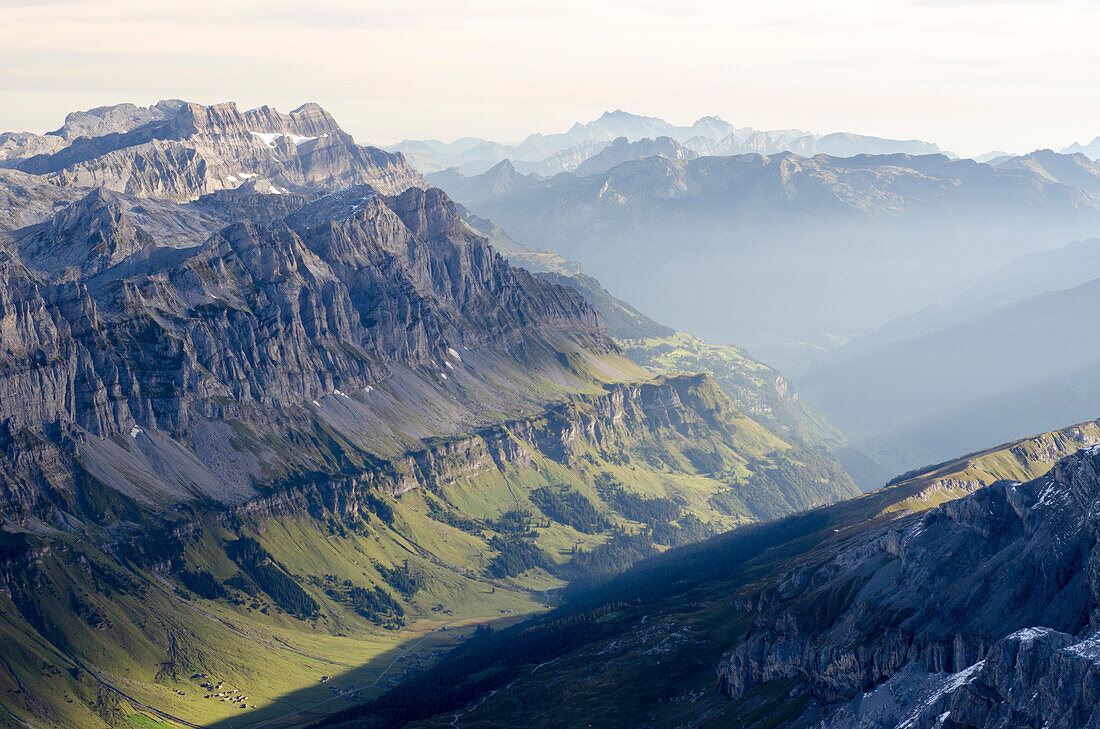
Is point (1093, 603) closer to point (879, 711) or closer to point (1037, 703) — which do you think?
point (1037, 703)

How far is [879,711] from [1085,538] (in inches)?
1674

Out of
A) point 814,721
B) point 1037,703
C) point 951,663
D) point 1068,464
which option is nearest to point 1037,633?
point 1037,703

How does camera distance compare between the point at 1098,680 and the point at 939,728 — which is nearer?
the point at 1098,680

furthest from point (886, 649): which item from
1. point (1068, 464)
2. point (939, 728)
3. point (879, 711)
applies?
point (1068, 464)

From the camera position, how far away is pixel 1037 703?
152 meters

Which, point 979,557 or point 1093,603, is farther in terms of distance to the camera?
point 979,557

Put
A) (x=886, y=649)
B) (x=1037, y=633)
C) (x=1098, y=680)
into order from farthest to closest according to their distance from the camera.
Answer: (x=886, y=649)
(x=1037, y=633)
(x=1098, y=680)

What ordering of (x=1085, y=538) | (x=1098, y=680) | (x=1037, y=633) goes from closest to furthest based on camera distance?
1. (x=1098, y=680)
2. (x=1037, y=633)
3. (x=1085, y=538)

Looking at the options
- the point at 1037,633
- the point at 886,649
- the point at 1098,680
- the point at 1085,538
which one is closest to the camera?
the point at 1098,680

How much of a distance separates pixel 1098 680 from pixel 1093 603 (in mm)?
25444

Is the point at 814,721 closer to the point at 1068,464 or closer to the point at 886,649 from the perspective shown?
the point at 886,649

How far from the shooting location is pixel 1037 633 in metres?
159

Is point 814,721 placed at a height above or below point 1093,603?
below

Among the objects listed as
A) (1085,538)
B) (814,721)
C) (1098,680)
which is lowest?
(814,721)
